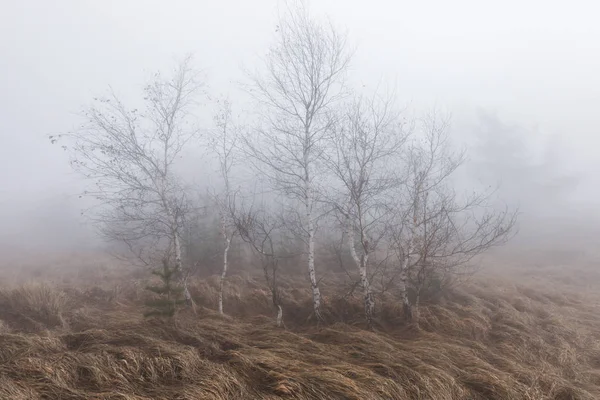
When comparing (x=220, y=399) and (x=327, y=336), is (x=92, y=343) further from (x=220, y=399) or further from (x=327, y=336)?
(x=327, y=336)

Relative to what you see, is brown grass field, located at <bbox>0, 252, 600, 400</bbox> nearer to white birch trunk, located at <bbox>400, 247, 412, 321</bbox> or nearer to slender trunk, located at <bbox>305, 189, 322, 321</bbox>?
white birch trunk, located at <bbox>400, 247, 412, 321</bbox>

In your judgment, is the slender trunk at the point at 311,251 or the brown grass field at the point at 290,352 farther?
the slender trunk at the point at 311,251

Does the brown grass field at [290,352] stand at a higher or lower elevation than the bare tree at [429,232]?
lower

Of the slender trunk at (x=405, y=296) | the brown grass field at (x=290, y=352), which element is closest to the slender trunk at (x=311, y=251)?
the brown grass field at (x=290, y=352)

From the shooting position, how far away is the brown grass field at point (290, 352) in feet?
15.6

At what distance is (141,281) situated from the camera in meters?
13.1

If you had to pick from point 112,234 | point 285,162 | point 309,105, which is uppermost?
point 309,105

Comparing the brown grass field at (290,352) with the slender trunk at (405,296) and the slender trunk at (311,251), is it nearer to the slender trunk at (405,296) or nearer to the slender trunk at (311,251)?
the slender trunk at (405,296)

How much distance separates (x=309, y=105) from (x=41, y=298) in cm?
841

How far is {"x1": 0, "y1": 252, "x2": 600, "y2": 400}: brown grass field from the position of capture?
15.6ft

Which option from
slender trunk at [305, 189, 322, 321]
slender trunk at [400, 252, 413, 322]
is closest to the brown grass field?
slender trunk at [400, 252, 413, 322]

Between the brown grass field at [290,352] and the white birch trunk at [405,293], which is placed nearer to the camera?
the brown grass field at [290,352]

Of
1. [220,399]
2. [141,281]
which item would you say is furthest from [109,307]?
[220,399]

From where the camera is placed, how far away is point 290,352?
6.12 m
